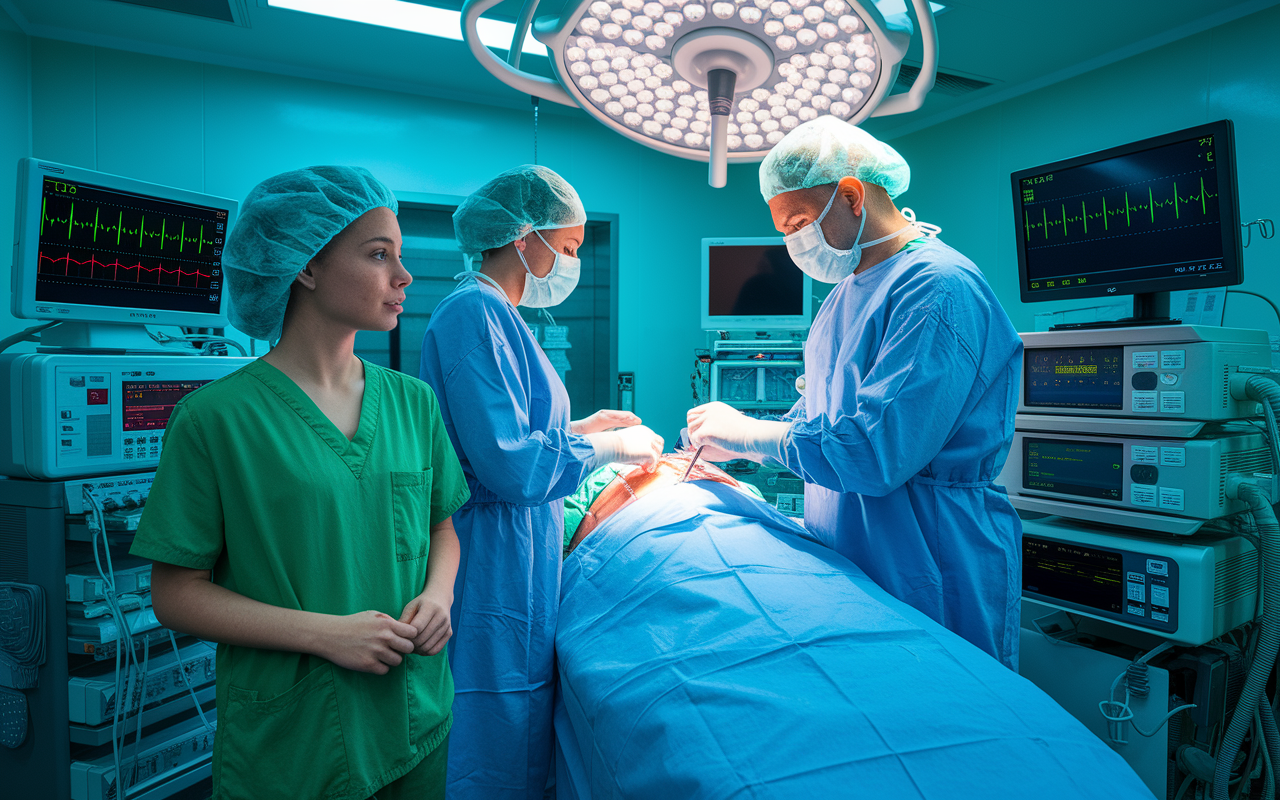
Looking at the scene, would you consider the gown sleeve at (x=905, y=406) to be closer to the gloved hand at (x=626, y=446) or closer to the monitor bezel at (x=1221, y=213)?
the gloved hand at (x=626, y=446)

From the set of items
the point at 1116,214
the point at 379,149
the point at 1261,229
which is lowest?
the point at 1116,214

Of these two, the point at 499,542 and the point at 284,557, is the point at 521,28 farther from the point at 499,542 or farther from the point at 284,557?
the point at 499,542

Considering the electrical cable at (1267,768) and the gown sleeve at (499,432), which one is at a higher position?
the gown sleeve at (499,432)

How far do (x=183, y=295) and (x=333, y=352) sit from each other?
118 centimetres

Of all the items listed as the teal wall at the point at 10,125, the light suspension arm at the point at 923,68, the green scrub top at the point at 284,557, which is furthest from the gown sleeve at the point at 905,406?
the teal wall at the point at 10,125

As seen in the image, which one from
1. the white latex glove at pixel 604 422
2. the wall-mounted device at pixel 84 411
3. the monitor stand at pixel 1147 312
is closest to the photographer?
the wall-mounted device at pixel 84 411

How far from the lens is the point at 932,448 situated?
46.9 inches

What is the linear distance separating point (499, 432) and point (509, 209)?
509 mm

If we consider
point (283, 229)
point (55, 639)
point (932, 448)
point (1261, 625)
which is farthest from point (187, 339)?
point (1261, 625)

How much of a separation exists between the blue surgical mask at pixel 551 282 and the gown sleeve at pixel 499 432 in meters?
0.27

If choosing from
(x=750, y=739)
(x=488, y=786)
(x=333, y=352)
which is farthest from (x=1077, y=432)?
(x=333, y=352)

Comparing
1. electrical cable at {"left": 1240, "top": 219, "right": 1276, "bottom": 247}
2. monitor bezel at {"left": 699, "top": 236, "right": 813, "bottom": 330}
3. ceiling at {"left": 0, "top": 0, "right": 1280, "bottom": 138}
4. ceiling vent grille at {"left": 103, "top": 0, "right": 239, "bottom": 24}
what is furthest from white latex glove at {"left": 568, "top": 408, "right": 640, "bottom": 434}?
electrical cable at {"left": 1240, "top": 219, "right": 1276, "bottom": 247}

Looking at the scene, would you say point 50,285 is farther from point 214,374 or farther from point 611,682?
point 611,682

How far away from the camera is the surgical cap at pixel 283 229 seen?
0.95m
